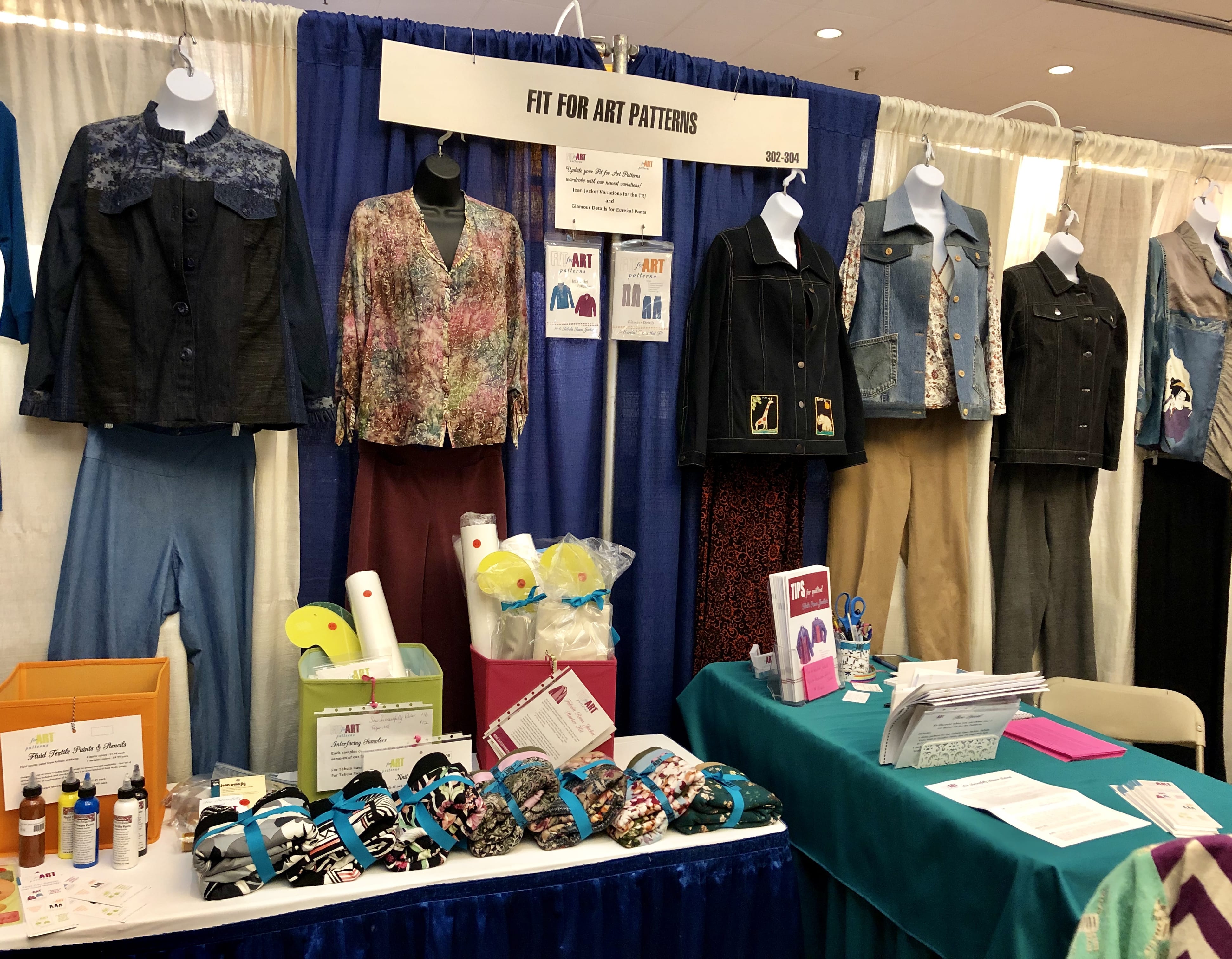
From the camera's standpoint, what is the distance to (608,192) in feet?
8.15

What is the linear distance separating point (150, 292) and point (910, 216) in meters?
2.08

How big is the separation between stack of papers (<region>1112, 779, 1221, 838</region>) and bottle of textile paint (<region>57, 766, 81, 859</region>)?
188 cm

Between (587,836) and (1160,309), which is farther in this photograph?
(1160,309)

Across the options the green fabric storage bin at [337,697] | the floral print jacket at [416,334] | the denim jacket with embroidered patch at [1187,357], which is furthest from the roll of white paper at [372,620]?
the denim jacket with embroidered patch at [1187,357]

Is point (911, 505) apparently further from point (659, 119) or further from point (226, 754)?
point (226, 754)

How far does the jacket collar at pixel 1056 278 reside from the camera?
297cm

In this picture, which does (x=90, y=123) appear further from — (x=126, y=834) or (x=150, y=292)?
(x=126, y=834)

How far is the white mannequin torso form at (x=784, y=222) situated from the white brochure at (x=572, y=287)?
522 millimetres

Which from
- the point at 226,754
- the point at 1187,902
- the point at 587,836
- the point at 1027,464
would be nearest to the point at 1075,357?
the point at 1027,464

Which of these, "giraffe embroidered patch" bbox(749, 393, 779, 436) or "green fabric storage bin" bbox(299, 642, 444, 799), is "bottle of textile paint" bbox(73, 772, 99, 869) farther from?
"giraffe embroidered patch" bbox(749, 393, 779, 436)

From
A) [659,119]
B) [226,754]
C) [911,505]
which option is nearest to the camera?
[226,754]

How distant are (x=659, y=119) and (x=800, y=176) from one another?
1.57 ft

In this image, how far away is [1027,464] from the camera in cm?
307

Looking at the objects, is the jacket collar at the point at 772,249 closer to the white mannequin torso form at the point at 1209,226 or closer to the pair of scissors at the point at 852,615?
the pair of scissors at the point at 852,615
